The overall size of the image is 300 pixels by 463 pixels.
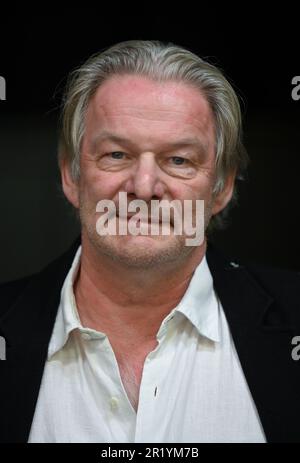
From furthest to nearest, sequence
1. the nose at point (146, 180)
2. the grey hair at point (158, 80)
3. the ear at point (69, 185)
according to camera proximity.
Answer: the ear at point (69, 185) → the grey hair at point (158, 80) → the nose at point (146, 180)

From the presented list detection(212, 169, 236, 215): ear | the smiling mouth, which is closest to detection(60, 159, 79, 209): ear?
the smiling mouth

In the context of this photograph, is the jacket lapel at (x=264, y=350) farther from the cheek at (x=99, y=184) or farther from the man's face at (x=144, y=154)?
the cheek at (x=99, y=184)

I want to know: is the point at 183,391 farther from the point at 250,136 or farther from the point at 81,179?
the point at 250,136

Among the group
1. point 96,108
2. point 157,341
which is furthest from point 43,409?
point 96,108

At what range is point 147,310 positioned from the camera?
59.9 inches

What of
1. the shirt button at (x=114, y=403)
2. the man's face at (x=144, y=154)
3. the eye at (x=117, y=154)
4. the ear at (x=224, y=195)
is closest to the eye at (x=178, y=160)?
the man's face at (x=144, y=154)

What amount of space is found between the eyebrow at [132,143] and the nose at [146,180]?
0.16 ft

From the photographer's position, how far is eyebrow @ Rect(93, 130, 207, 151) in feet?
4.54

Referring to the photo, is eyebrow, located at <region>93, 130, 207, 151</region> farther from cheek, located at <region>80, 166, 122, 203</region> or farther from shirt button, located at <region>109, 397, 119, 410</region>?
shirt button, located at <region>109, 397, 119, 410</region>

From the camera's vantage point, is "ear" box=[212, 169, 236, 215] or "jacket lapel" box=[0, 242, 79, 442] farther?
"ear" box=[212, 169, 236, 215]

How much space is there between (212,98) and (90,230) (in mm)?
428

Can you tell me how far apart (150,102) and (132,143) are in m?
0.10

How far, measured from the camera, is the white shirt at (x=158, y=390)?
4.50 ft

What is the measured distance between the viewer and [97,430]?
1.37 metres
